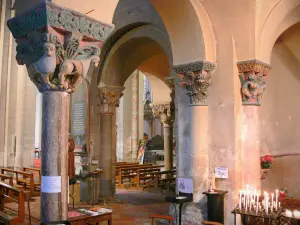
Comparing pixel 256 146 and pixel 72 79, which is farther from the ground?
pixel 72 79

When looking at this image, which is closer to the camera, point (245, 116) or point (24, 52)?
point (24, 52)

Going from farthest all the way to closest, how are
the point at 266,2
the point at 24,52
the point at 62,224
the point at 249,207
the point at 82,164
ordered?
the point at 82,164, the point at 266,2, the point at 249,207, the point at 24,52, the point at 62,224

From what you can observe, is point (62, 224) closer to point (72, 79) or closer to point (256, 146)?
point (72, 79)

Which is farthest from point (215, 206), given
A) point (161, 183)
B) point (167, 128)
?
point (167, 128)

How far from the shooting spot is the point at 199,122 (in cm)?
741

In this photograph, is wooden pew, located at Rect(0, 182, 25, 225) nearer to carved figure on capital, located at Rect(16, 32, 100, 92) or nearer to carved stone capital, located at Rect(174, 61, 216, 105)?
carved figure on capital, located at Rect(16, 32, 100, 92)

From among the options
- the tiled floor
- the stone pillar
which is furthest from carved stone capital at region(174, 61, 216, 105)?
the stone pillar

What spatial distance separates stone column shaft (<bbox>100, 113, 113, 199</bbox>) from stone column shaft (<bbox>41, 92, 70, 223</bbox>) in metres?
6.71

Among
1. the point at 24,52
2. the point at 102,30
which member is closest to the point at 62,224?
the point at 24,52

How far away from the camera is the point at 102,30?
462cm

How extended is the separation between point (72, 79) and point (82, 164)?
276 inches

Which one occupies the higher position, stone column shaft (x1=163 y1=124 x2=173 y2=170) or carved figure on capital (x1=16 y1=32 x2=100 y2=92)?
carved figure on capital (x1=16 y1=32 x2=100 y2=92)

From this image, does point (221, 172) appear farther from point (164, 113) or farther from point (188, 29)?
point (164, 113)

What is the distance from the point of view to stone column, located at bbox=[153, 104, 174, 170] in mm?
14836
